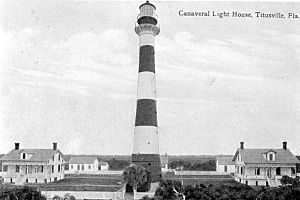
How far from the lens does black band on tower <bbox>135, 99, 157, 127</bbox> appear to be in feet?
61.3

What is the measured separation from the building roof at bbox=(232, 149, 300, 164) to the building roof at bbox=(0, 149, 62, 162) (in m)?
14.2

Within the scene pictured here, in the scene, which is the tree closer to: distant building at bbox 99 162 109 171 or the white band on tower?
the white band on tower

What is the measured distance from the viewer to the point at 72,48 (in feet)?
61.7

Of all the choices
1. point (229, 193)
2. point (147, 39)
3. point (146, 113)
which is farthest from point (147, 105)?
point (229, 193)

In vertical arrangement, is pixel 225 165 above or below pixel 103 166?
above

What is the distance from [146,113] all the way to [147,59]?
2895 mm

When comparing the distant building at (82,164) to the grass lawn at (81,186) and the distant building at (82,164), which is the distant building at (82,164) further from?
the grass lawn at (81,186)

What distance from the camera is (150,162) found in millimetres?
18609

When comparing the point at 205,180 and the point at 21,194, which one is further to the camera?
the point at 205,180

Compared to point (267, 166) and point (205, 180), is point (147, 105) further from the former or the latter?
point (205, 180)

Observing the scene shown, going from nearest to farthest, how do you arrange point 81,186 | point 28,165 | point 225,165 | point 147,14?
point 147,14 < point 81,186 < point 28,165 < point 225,165

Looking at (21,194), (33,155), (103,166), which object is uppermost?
(33,155)

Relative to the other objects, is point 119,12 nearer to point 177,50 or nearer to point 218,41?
point 177,50

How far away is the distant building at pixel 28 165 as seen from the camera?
84.7ft
